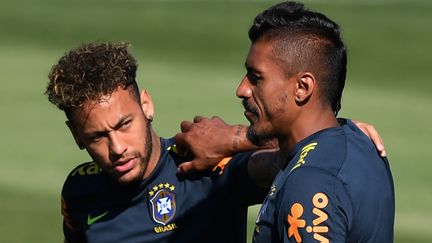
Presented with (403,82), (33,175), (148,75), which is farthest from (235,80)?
(33,175)

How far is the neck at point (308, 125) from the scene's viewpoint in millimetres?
3564

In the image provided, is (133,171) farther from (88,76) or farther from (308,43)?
(308,43)

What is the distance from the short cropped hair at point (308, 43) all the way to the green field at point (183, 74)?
11.7 feet

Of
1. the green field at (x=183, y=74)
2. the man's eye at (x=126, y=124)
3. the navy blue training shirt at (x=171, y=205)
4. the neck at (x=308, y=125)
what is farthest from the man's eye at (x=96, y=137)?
the green field at (x=183, y=74)

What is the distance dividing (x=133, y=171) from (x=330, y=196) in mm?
1197

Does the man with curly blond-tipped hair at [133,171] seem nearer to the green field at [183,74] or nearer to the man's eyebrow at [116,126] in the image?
the man's eyebrow at [116,126]

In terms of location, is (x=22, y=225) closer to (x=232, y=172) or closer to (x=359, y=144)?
(x=232, y=172)

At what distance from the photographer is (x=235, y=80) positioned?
9008 mm

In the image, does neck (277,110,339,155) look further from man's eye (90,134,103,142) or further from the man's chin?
man's eye (90,134,103,142)

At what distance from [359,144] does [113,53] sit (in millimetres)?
1262

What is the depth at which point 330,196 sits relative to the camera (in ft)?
10.7

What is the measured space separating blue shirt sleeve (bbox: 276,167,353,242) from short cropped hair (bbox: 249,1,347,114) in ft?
1.31

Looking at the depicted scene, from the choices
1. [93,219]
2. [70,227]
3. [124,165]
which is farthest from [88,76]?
[70,227]

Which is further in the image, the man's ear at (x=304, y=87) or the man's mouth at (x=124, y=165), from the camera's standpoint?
the man's mouth at (x=124, y=165)
